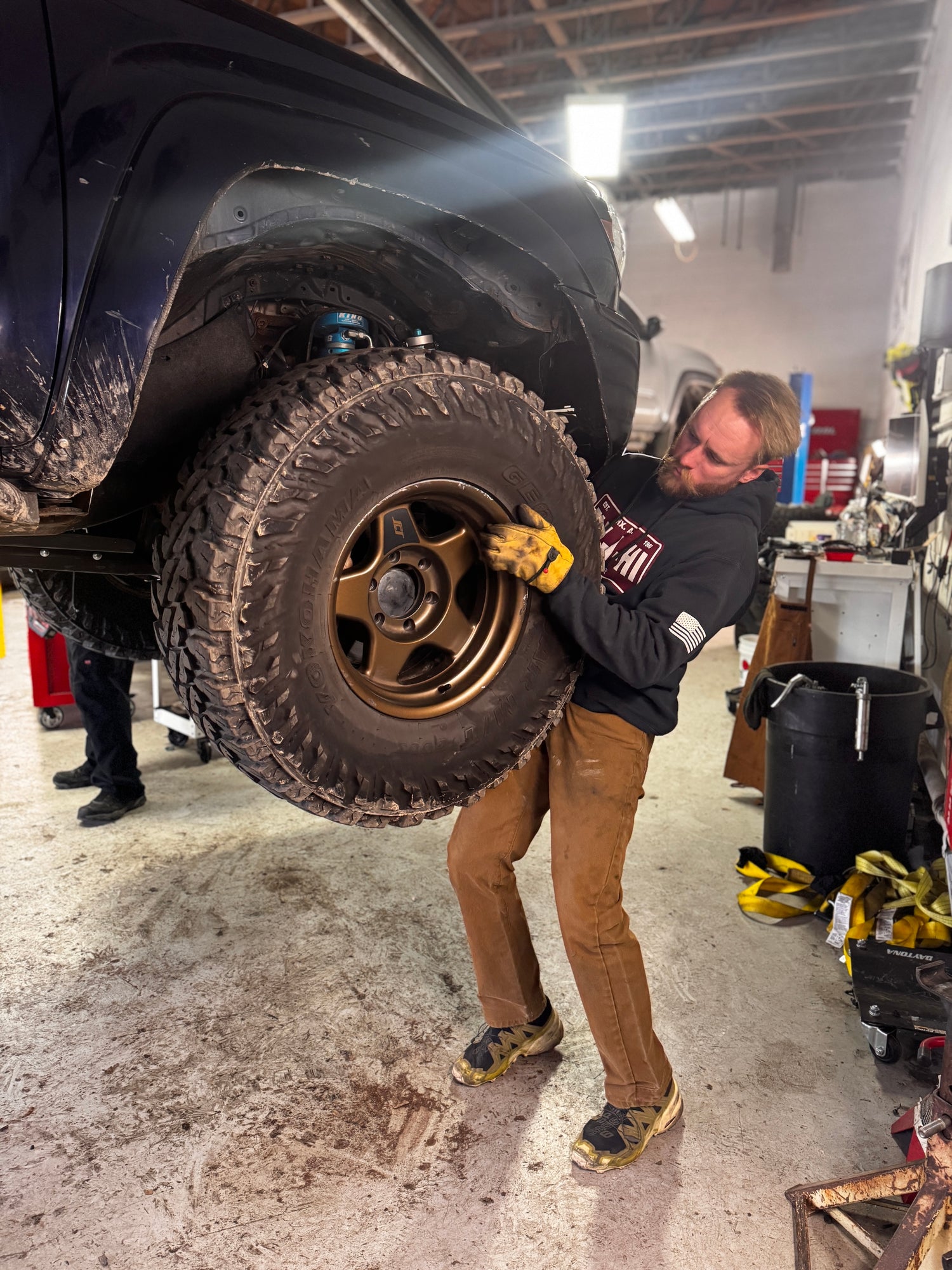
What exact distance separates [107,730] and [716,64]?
764 centimetres

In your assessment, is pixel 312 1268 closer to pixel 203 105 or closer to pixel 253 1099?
pixel 253 1099

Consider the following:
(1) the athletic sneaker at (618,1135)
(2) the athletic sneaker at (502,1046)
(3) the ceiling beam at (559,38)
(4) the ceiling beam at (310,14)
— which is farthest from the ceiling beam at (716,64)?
(1) the athletic sneaker at (618,1135)

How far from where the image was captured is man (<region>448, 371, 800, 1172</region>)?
65.1 inches

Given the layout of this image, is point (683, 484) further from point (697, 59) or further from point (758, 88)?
point (758, 88)

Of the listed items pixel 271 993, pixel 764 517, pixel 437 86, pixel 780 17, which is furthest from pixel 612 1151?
pixel 780 17

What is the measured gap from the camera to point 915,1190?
1.44 m

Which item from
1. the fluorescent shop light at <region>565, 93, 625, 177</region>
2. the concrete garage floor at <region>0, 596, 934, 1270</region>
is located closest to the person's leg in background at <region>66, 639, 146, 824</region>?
the concrete garage floor at <region>0, 596, 934, 1270</region>

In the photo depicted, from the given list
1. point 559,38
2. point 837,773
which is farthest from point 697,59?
point 837,773

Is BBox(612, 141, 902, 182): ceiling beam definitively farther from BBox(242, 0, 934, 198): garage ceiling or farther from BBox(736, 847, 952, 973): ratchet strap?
BBox(736, 847, 952, 973): ratchet strap

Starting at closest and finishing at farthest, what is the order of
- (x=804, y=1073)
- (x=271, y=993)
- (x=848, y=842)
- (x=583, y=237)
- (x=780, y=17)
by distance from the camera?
(x=583, y=237) < (x=804, y=1073) < (x=271, y=993) < (x=848, y=842) < (x=780, y=17)

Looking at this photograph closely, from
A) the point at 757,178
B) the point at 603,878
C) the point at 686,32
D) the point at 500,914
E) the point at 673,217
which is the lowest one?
the point at 500,914

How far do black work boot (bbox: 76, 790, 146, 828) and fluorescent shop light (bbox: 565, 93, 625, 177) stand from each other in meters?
4.10

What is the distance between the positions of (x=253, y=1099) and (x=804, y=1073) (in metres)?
1.13

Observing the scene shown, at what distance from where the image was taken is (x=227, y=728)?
123 centimetres
